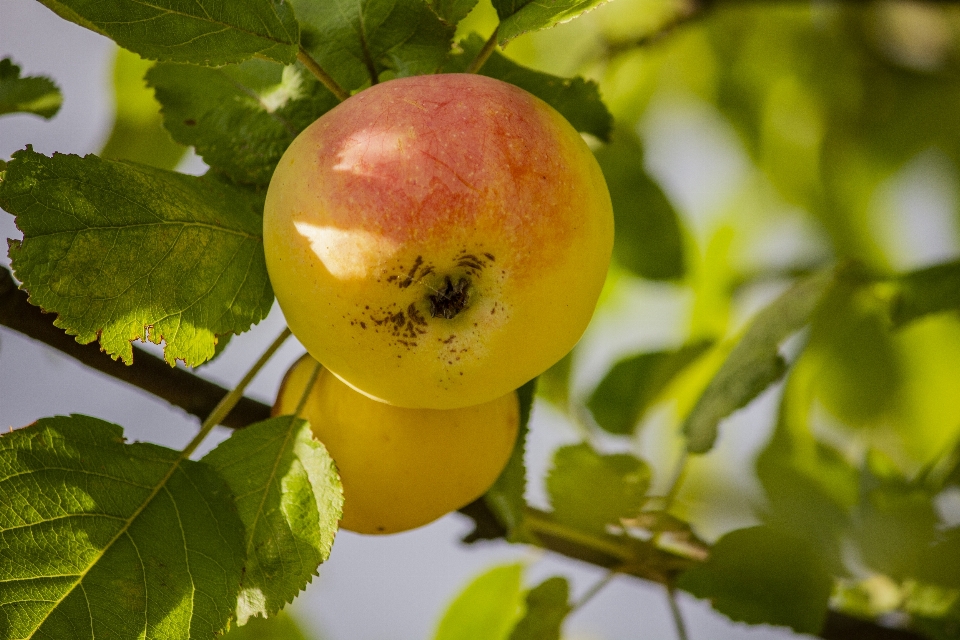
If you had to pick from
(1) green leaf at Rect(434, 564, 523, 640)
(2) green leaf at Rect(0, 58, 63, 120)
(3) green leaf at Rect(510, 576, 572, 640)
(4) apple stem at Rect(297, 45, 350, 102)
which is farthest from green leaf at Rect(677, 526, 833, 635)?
(2) green leaf at Rect(0, 58, 63, 120)

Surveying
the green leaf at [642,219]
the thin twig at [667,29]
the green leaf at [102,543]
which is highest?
the thin twig at [667,29]

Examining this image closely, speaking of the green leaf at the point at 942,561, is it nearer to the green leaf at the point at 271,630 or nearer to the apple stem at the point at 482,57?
the apple stem at the point at 482,57

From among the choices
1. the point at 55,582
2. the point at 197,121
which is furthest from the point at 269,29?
the point at 55,582

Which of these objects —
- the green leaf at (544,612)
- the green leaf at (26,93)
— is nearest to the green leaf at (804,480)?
the green leaf at (544,612)

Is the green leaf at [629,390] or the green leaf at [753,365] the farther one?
the green leaf at [629,390]

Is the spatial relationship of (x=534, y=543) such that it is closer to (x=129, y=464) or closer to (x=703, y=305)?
(x=129, y=464)

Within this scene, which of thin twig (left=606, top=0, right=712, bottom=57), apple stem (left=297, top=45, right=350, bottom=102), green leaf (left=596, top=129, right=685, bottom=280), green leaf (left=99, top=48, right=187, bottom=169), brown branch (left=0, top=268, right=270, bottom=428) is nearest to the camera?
apple stem (left=297, top=45, right=350, bottom=102)

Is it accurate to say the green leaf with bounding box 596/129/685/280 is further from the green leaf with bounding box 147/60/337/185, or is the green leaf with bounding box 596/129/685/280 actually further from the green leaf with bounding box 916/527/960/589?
the green leaf with bounding box 147/60/337/185
